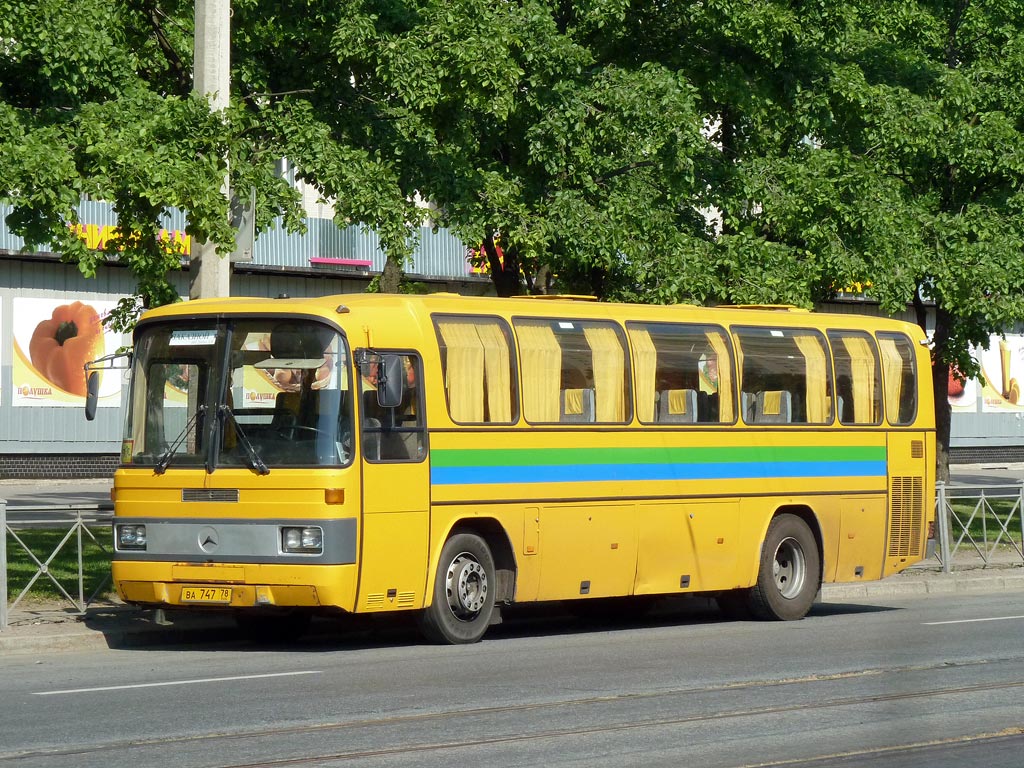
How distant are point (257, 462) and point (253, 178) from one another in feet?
13.5

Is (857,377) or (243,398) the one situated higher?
(857,377)

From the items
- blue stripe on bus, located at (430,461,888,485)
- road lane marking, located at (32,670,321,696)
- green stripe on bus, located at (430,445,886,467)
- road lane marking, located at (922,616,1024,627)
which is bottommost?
road lane marking, located at (922,616,1024,627)

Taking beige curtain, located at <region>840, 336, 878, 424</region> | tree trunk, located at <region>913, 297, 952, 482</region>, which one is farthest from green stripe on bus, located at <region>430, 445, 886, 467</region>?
tree trunk, located at <region>913, 297, 952, 482</region>

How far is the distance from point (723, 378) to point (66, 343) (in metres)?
26.4

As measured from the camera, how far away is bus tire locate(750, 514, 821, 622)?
57.2ft

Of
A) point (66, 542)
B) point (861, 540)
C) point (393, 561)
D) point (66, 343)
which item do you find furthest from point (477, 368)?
point (66, 343)

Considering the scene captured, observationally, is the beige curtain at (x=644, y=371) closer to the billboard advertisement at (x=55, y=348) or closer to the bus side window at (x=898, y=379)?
the bus side window at (x=898, y=379)

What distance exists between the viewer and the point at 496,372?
15141 mm

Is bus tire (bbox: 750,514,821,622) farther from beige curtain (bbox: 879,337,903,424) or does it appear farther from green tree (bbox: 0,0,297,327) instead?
green tree (bbox: 0,0,297,327)

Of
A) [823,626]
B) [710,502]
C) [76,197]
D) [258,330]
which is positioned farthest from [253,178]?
[823,626]

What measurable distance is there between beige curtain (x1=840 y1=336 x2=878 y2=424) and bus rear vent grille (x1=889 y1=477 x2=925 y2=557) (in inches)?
33.4

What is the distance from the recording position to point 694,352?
17.0 metres

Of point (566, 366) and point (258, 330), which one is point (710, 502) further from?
point (258, 330)

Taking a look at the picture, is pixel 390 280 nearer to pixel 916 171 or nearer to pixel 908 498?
pixel 916 171
